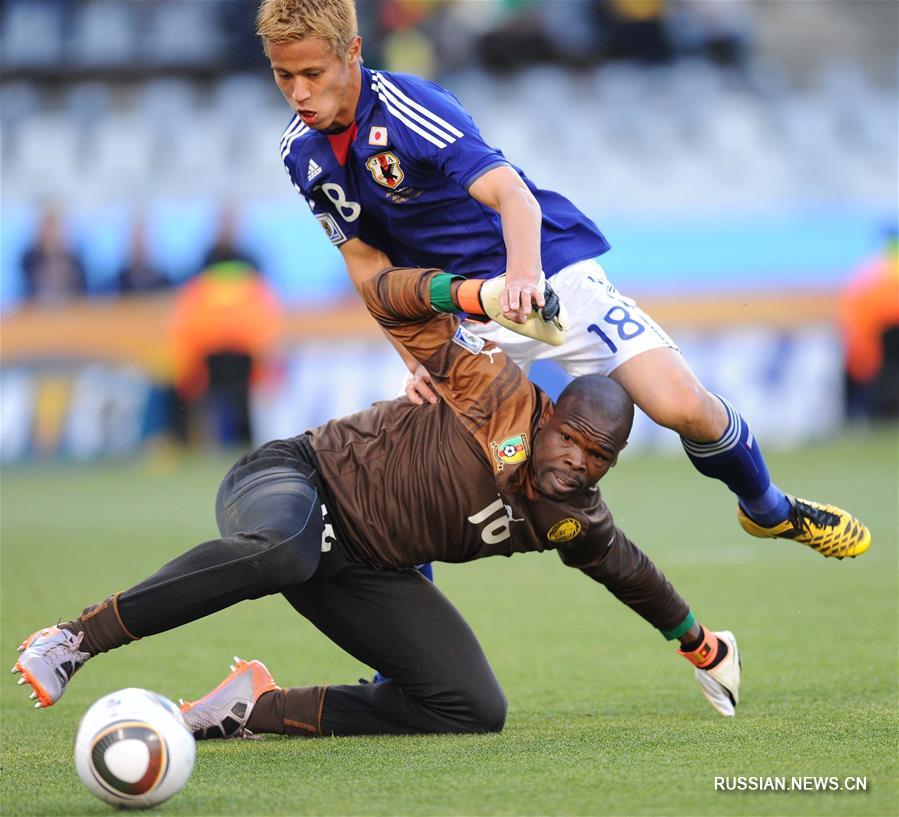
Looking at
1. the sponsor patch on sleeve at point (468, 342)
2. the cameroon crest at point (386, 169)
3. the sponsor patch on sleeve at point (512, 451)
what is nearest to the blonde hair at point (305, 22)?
the cameroon crest at point (386, 169)

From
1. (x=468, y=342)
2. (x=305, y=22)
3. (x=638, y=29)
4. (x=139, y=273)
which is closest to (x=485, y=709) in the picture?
(x=468, y=342)

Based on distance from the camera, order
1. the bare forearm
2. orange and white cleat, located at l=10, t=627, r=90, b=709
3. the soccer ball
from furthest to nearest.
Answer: the bare forearm
orange and white cleat, located at l=10, t=627, r=90, b=709
the soccer ball

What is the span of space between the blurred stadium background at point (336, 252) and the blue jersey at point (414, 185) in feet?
29.4

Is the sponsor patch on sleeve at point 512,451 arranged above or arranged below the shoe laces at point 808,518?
above

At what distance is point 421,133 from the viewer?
4973mm

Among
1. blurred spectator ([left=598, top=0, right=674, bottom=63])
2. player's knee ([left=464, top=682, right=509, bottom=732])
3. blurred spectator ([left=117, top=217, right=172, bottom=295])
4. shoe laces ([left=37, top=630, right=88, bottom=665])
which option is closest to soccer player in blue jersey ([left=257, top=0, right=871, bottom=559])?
player's knee ([left=464, top=682, right=509, bottom=732])

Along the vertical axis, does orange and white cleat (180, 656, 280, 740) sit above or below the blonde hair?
below

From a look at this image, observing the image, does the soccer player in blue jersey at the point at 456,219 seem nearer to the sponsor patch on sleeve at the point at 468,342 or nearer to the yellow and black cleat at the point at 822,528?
the yellow and black cleat at the point at 822,528

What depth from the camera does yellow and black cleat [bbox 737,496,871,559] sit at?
550 cm

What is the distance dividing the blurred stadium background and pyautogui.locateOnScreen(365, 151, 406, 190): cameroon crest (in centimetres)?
924

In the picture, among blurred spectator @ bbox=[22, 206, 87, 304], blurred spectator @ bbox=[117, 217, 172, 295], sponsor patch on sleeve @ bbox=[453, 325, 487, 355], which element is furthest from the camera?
blurred spectator @ bbox=[117, 217, 172, 295]

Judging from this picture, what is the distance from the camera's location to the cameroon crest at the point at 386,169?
5094 mm

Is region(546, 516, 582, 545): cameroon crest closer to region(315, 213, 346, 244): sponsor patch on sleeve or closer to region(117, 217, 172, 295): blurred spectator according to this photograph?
region(315, 213, 346, 244): sponsor patch on sleeve

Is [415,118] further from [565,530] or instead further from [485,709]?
[485,709]
